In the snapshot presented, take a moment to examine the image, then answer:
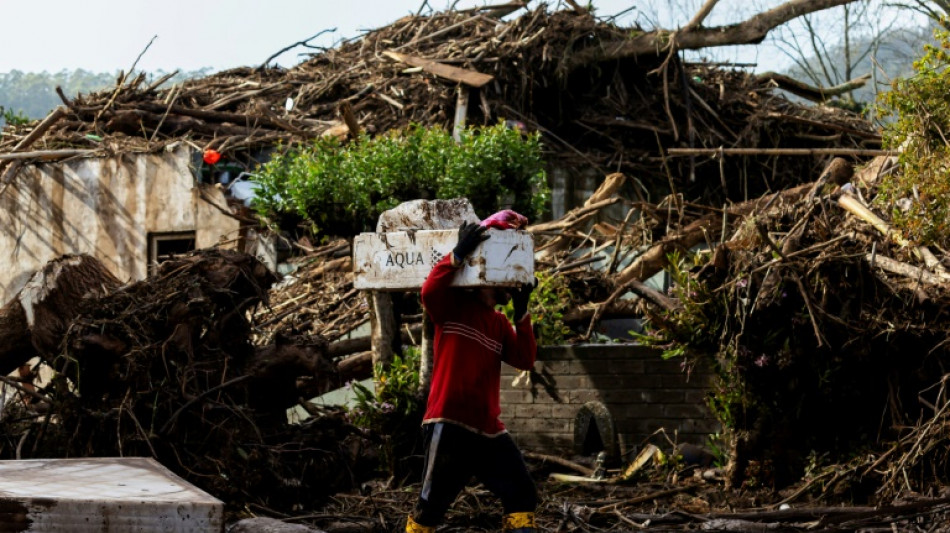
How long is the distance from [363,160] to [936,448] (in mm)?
5285

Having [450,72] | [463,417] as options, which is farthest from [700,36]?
[463,417]

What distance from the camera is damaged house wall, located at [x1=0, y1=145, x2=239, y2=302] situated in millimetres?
15852

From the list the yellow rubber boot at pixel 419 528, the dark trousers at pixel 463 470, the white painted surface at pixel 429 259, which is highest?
the white painted surface at pixel 429 259

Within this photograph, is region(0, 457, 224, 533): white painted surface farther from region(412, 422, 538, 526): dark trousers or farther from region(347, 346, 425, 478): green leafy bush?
region(347, 346, 425, 478): green leafy bush

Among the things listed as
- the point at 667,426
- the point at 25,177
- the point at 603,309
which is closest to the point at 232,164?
the point at 25,177

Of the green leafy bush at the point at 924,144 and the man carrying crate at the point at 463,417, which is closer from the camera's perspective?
the man carrying crate at the point at 463,417

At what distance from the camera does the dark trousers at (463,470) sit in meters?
6.03

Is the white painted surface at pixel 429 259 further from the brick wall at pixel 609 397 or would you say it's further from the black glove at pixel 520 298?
the brick wall at pixel 609 397

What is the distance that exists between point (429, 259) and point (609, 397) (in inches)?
143

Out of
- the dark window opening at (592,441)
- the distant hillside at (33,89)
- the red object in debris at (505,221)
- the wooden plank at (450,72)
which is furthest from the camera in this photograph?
the distant hillside at (33,89)

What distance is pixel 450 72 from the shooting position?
51.8 feet

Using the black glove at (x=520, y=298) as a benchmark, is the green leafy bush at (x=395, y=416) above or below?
below

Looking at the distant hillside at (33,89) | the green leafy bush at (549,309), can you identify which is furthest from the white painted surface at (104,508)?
the distant hillside at (33,89)

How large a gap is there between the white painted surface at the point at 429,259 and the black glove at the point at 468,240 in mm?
38
